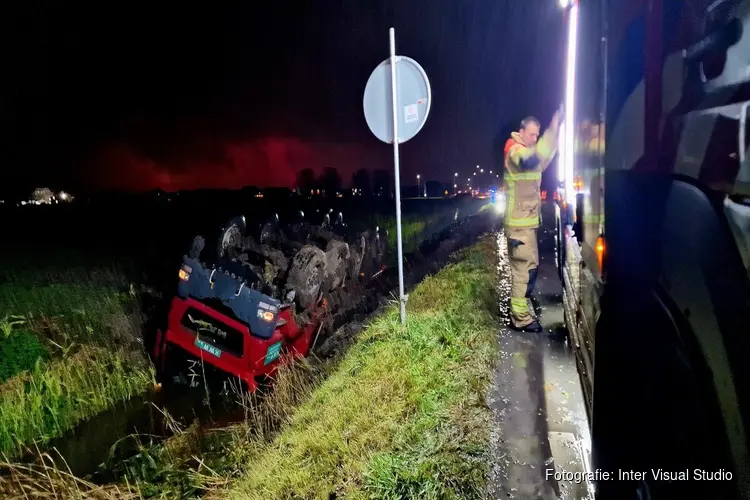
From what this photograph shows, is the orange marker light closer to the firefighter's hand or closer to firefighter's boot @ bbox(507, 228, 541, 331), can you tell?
the firefighter's hand

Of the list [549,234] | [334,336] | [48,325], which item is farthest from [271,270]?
[549,234]

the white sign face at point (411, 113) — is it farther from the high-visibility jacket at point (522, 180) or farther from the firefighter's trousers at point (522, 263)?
the firefighter's trousers at point (522, 263)

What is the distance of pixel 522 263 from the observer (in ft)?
15.2

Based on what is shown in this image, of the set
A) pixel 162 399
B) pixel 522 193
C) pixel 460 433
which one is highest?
pixel 522 193

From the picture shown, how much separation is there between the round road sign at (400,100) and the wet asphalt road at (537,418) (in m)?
2.38

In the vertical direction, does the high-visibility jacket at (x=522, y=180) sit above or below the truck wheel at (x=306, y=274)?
above

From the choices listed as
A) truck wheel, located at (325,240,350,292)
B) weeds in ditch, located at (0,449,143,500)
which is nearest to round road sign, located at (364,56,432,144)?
truck wheel, located at (325,240,350,292)

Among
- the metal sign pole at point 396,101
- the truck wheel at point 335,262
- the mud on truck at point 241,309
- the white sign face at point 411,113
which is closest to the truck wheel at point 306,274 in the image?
the mud on truck at point 241,309

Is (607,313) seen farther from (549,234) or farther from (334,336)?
(549,234)

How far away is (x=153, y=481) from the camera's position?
3.69 m

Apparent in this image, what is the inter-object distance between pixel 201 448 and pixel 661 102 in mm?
4459

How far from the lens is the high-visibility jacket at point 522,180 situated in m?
4.22

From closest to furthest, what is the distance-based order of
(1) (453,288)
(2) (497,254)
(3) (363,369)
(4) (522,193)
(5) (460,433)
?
1. (5) (460,433)
2. (3) (363,369)
3. (4) (522,193)
4. (1) (453,288)
5. (2) (497,254)

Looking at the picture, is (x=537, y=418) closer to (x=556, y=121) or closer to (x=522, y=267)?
(x=522, y=267)
